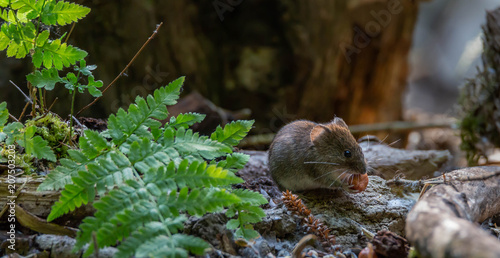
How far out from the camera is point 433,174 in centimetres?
434

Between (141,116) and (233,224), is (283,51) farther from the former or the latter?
(233,224)

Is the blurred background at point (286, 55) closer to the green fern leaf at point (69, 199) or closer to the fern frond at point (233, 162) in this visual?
the fern frond at point (233, 162)

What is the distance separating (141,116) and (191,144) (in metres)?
0.40

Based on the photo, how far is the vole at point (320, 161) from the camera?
144 inches

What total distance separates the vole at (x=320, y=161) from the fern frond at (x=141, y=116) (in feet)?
4.45

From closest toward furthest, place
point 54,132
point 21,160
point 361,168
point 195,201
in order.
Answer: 1. point 195,201
2. point 21,160
3. point 54,132
4. point 361,168

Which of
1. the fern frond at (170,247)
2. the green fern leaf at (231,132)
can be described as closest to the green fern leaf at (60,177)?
the fern frond at (170,247)

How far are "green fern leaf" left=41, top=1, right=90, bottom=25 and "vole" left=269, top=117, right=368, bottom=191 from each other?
1.97m

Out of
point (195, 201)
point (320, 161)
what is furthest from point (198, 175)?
point (320, 161)

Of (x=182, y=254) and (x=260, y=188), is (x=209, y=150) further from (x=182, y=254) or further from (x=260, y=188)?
(x=260, y=188)

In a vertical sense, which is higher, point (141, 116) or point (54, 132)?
point (141, 116)

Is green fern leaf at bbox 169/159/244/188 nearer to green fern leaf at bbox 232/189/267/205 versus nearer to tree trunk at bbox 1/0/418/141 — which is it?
green fern leaf at bbox 232/189/267/205

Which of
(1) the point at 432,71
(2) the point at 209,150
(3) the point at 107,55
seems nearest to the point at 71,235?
(2) the point at 209,150

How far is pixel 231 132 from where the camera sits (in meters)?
2.81
